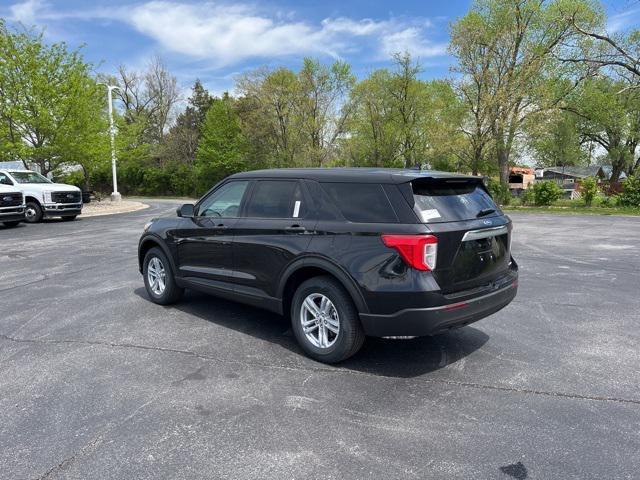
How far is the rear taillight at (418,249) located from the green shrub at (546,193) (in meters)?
27.1

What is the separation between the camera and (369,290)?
3.82 metres

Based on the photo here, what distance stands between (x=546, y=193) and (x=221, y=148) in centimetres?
3568

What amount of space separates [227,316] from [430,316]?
281cm

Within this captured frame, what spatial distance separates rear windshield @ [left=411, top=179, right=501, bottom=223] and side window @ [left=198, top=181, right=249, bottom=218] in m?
2.02

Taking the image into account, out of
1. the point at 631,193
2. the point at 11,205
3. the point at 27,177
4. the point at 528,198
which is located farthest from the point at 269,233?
the point at 528,198

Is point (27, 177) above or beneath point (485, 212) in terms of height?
above

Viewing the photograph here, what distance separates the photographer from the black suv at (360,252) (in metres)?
3.74

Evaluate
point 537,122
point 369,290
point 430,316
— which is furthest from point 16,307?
point 537,122

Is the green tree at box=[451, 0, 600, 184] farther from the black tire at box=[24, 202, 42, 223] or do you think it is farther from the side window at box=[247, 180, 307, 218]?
the side window at box=[247, 180, 307, 218]

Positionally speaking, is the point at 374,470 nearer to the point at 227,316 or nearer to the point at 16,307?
the point at 227,316

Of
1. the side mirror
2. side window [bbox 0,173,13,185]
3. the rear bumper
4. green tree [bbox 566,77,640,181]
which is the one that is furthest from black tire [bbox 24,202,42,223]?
green tree [bbox 566,77,640,181]

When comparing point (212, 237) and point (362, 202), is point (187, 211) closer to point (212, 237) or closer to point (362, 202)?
point (212, 237)

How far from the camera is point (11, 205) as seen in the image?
16.1 metres

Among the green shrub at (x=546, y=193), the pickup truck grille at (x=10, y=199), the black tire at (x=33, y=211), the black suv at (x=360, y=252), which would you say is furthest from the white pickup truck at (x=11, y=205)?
the green shrub at (x=546, y=193)
